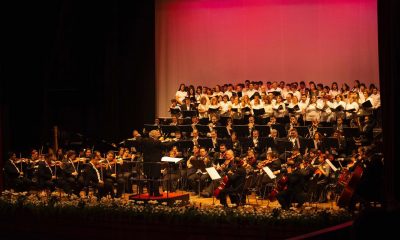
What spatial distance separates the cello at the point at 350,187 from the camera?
11438mm

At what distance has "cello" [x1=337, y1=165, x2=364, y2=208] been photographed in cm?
1144

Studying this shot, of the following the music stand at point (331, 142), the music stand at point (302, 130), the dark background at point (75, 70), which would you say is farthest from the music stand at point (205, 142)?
the dark background at point (75, 70)

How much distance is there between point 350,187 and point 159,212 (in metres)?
3.37

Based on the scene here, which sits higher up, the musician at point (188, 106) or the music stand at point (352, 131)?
the musician at point (188, 106)

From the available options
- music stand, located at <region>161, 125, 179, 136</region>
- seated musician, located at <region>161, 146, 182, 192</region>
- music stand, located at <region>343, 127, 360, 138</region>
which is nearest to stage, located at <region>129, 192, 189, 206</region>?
seated musician, located at <region>161, 146, 182, 192</region>

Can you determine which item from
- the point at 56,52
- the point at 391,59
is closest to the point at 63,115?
the point at 56,52

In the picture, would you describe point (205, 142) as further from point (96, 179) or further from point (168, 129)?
point (96, 179)

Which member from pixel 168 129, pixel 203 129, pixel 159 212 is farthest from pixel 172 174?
pixel 159 212

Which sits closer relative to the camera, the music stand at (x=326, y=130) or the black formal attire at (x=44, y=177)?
the black formal attire at (x=44, y=177)

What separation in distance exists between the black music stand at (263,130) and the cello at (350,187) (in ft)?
12.2

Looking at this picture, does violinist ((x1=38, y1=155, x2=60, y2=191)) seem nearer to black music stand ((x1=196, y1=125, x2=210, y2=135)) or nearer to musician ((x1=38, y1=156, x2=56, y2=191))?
musician ((x1=38, y1=156, x2=56, y2=191))

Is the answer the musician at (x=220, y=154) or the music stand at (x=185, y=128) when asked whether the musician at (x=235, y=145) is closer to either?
the musician at (x=220, y=154)

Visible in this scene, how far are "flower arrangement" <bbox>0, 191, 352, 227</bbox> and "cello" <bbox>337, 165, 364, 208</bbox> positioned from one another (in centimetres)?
56

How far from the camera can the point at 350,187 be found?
11539mm
